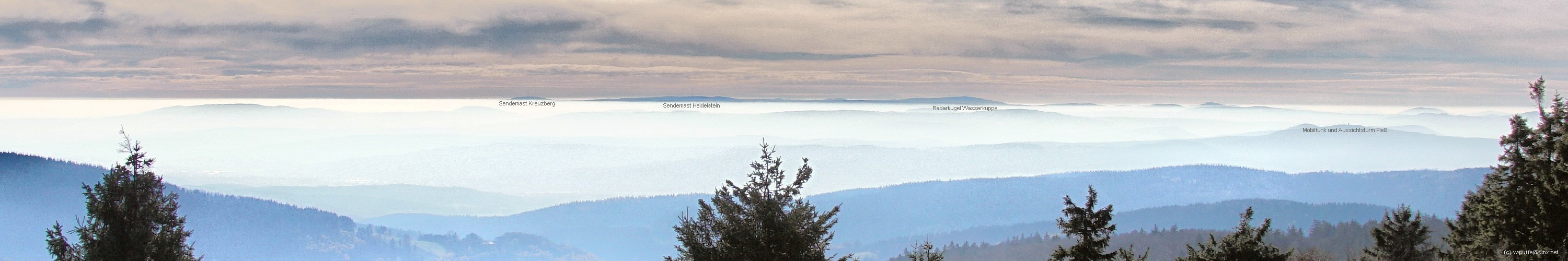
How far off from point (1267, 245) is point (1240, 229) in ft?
2.59

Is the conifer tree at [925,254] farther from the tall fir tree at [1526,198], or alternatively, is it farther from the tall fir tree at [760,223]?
the tall fir tree at [1526,198]

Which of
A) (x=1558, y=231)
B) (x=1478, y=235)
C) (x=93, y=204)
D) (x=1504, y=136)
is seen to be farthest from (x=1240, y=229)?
(x=93, y=204)

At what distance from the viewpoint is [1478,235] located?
21734 mm

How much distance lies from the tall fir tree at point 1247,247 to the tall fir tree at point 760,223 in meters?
8.28

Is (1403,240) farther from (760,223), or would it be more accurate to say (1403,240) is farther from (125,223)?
(125,223)

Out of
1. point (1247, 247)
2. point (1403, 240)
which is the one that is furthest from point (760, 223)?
point (1403, 240)

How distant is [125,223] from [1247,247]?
2377cm

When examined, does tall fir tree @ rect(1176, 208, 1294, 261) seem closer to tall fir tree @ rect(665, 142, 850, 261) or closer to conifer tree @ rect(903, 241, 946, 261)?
conifer tree @ rect(903, 241, 946, 261)

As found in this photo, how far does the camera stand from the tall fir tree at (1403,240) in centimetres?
2888

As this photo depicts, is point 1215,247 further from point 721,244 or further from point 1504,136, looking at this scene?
point 721,244

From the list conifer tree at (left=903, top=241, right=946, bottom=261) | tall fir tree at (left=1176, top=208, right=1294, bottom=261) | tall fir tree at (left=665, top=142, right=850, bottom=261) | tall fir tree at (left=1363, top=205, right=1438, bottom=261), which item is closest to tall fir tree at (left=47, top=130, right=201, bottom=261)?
tall fir tree at (left=665, top=142, right=850, bottom=261)

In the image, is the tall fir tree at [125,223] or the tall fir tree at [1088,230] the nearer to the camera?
the tall fir tree at [1088,230]

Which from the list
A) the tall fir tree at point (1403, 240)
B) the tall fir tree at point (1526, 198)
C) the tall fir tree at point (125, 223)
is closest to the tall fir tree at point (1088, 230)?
the tall fir tree at point (1526, 198)

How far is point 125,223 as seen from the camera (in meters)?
18.5
